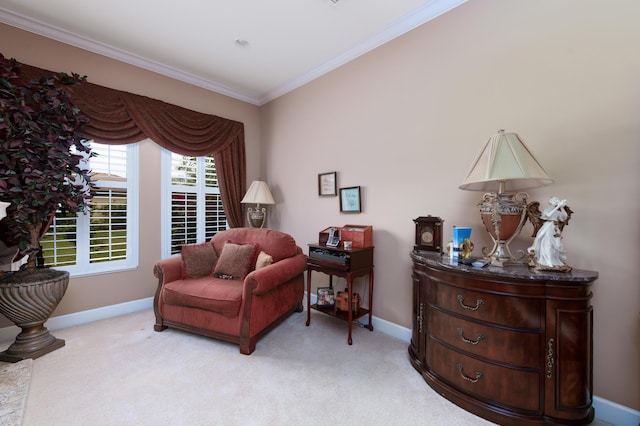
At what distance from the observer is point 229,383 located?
1925 millimetres

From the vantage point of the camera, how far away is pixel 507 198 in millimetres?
1714

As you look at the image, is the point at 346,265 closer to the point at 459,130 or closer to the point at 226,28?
the point at 459,130

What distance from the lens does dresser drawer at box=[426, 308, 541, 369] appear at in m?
1.48

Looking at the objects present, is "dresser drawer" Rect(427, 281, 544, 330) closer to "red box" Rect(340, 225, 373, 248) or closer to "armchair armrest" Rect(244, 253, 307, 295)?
"red box" Rect(340, 225, 373, 248)

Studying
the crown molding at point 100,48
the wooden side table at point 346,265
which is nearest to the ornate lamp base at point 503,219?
the wooden side table at point 346,265

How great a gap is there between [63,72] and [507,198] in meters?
4.13

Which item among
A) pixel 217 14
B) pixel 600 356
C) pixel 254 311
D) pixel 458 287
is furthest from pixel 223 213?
pixel 600 356

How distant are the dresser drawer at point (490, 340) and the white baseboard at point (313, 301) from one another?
2.05ft

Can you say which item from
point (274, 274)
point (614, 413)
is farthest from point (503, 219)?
point (274, 274)

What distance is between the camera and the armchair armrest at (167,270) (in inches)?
108

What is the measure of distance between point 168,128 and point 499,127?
140 inches

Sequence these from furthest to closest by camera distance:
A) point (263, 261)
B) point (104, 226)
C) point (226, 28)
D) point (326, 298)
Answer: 1. point (104, 226)
2. point (326, 298)
3. point (263, 261)
4. point (226, 28)

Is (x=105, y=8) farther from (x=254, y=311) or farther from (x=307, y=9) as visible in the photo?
(x=254, y=311)

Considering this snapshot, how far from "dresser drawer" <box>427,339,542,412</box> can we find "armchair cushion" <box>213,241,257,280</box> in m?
1.94
